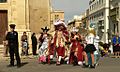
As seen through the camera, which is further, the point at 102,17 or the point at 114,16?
the point at 102,17

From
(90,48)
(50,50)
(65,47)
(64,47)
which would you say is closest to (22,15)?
(50,50)

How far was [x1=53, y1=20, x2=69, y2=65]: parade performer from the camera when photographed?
57.9 feet

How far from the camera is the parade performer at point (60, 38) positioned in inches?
695

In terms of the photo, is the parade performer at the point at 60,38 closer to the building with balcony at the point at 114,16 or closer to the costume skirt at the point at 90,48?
the costume skirt at the point at 90,48

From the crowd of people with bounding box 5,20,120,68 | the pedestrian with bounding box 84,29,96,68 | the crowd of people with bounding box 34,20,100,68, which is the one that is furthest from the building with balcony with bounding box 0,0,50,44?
the pedestrian with bounding box 84,29,96,68

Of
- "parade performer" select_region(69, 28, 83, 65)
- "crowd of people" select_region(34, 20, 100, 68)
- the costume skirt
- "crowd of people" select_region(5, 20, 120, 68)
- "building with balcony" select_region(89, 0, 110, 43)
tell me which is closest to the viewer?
the costume skirt

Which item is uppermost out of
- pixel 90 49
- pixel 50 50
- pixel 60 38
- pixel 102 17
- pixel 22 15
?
pixel 102 17

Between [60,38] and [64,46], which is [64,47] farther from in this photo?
[60,38]

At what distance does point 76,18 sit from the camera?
140m

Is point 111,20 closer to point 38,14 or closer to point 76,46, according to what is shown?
point 38,14

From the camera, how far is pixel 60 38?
17.7 m

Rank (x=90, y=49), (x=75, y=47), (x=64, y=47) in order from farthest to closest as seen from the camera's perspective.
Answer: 1. (x=64, y=47)
2. (x=75, y=47)
3. (x=90, y=49)

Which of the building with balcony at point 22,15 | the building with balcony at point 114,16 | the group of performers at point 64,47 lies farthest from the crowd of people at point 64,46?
the building with balcony at point 114,16

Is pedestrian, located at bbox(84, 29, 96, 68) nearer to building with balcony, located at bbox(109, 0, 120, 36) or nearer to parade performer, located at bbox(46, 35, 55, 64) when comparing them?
parade performer, located at bbox(46, 35, 55, 64)
